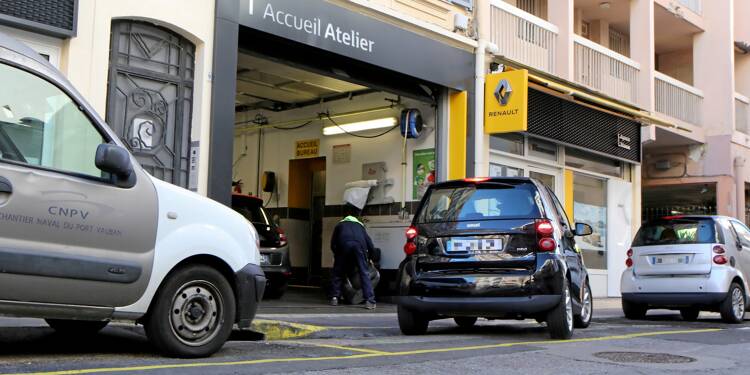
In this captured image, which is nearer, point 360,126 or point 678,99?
point 360,126

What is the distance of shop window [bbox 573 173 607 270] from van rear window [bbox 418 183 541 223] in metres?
10.4

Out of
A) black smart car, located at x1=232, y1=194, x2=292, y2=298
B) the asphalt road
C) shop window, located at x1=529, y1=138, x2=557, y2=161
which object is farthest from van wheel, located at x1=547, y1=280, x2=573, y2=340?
shop window, located at x1=529, y1=138, x2=557, y2=161

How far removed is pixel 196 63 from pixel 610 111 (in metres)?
11.0

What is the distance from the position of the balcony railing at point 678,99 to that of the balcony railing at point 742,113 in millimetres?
1221

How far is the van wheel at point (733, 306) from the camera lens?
11.5m

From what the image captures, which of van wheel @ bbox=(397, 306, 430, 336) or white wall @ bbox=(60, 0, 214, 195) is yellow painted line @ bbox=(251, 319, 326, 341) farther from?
white wall @ bbox=(60, 0, 214, 195)

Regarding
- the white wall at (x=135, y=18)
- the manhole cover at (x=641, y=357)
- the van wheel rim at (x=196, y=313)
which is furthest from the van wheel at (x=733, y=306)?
the van wheel rim at (x=196, y=313)

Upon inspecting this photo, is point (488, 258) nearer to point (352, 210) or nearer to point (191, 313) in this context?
point (191, 313)

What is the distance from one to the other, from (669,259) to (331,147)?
23.9 ft

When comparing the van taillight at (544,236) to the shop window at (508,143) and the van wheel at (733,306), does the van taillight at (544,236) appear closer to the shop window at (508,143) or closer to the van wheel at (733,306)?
the van wheel at (733,306)

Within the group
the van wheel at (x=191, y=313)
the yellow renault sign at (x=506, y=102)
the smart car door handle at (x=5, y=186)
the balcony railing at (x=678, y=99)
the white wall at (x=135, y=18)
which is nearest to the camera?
the smart car door handle at (x=5, y=186)

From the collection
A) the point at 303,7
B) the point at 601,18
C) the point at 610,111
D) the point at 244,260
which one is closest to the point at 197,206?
the point at 244,260

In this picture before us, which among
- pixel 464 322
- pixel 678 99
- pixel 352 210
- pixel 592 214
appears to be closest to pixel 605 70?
pixel 592 214

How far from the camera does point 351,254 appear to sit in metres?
12.6
